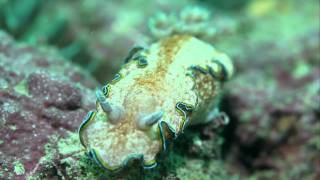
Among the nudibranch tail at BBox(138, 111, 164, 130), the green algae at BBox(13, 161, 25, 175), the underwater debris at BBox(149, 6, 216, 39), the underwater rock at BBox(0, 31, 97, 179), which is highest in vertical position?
the underwater debris at BBox(149, 6, 216, 39)

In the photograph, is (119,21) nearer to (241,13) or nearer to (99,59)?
(99,59)

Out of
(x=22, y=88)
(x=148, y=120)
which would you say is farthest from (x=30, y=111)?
(x=148, y=120)

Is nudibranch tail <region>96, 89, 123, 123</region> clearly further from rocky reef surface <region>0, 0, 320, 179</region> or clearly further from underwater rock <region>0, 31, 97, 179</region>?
underwater rock <region>0, 31, 97, 179</region>

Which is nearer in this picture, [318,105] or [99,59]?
[318,105]

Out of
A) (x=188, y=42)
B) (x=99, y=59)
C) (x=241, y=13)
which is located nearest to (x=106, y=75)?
(x=99, y=59)

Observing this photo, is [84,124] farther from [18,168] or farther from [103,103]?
[18,168]

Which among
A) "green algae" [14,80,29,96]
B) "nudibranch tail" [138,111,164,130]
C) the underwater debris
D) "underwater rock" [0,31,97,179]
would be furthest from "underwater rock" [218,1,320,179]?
"nudibranch tail" [138,111,164,130]
